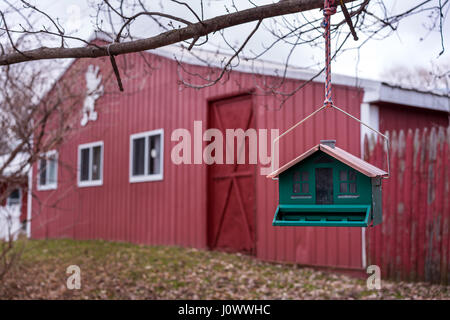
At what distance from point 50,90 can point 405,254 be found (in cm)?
563

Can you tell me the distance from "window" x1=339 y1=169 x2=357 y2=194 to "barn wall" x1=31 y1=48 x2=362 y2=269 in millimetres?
3134

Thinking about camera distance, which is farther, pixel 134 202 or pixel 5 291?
pixel 134 202

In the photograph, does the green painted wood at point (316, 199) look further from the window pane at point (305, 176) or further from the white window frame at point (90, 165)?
the white window frame at point (90, 165)

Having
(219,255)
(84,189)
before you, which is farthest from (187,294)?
(84,189)

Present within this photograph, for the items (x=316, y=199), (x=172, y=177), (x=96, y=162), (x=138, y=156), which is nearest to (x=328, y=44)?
(x=316, y=199)

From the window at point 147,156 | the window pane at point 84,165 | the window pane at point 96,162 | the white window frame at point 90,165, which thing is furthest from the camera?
the window pane at point 84,165

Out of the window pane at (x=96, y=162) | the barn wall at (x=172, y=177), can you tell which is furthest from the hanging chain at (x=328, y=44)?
the window pane at (x=96, y=162)

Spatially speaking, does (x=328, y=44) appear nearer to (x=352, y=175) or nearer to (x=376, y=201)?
(x=352, y=175)

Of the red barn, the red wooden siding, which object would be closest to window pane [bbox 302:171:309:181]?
the red barn

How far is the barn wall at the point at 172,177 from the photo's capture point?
8023 millimetres

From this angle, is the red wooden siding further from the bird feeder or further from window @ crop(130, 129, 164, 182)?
the bird feeder

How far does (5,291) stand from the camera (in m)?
7.32

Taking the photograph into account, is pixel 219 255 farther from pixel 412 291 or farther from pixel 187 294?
pixel 412 291

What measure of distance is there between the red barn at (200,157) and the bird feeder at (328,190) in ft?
10.6
